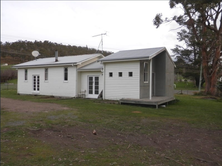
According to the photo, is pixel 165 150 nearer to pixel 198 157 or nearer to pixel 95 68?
pixel 198 157

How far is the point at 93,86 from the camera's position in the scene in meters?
19.1

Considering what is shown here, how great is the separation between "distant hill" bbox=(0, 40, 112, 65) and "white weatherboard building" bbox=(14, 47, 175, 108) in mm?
22307

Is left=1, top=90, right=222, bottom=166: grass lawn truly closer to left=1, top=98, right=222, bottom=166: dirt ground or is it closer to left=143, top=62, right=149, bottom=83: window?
left=1, top=98, right=222, bottom=166: dirt ground

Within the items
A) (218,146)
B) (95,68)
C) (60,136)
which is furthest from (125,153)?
(95,68)

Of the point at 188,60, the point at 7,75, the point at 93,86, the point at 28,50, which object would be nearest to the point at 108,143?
the point at 93,86

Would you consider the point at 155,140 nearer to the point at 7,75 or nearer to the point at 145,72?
the point at 145,72

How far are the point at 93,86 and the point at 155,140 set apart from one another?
12879 millimetres

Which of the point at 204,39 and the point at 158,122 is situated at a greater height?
the point at 204,39

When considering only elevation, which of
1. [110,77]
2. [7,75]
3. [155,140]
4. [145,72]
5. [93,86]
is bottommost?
[155,140]

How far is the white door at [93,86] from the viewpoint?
61.9ft

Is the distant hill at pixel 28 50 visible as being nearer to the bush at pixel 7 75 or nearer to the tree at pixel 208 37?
the bush at pixel 7 75

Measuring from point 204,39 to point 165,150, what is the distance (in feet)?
83.6

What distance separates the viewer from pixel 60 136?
21.8ft

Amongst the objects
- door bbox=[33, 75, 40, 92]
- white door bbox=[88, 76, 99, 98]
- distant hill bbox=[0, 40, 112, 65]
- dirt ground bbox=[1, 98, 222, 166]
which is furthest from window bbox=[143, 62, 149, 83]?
distant hill bbox=[0, 40, 112, 65]
